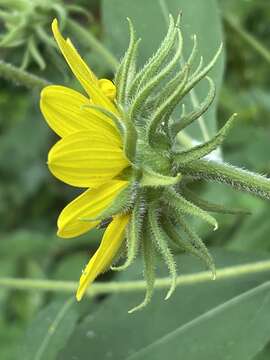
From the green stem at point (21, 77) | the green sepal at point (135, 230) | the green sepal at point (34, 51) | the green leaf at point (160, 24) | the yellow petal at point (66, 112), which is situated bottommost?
the green sepal at point (34, 51)

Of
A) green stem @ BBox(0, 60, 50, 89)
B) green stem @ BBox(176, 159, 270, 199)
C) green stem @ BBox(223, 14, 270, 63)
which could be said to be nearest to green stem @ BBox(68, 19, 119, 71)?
green stem @ BBox(0, 60, 50, 89)

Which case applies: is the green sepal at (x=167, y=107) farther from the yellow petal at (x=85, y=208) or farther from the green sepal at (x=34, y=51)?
the green sepal at (x=34, y=51)

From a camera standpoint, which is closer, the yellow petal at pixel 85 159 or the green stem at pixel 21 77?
the yellow petal at pixel 85 159

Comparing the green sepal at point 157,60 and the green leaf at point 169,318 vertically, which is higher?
the green sepal at point 157,60

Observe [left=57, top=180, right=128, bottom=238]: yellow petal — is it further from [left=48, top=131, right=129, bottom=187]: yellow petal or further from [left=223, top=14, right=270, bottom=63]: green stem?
[left=223, top=14, right=270, bottom=63]: green stem

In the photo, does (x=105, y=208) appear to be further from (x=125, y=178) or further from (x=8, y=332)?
(x=8, y=332)

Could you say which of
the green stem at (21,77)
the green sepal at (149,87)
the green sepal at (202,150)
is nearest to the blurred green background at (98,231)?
the green stem at (21,77)
